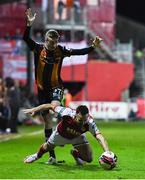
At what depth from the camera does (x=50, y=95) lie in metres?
11.7

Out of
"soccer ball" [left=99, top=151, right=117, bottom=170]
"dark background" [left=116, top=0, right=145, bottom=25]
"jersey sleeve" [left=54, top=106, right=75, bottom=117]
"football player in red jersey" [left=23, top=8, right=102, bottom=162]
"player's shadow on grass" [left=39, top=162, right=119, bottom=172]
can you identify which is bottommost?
"dark background" [left=116, top=0, right=145, bottom=25]

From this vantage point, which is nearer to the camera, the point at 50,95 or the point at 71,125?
the point at 71,125

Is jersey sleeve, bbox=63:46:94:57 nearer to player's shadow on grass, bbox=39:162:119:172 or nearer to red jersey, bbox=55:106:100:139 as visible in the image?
red jersey, bbox=55:106:100:139

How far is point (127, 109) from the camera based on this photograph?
4072 centimetres

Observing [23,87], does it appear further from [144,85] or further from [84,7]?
[144,85]

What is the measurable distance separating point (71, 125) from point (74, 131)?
131 millimetres

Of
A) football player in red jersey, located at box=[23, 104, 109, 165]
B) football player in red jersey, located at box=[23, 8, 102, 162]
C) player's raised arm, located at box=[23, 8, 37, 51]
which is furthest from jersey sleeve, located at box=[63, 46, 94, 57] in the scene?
football player in red jersey, located at box=[23, 104, 109, 165]

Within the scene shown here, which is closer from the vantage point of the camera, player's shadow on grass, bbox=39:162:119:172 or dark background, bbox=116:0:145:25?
player's shadow on grass, bbox=39:162:119:172

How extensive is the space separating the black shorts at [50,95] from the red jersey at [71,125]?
1.61 feet

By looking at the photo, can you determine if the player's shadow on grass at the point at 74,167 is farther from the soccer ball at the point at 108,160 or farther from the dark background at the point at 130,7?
the dark background at the point at 130,7

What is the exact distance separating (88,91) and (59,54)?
36.6 metres

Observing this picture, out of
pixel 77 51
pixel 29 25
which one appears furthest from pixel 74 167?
pixel 29 25

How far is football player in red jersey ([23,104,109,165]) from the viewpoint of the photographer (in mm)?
10778

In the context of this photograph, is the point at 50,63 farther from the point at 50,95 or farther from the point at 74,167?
the point at 74,167
